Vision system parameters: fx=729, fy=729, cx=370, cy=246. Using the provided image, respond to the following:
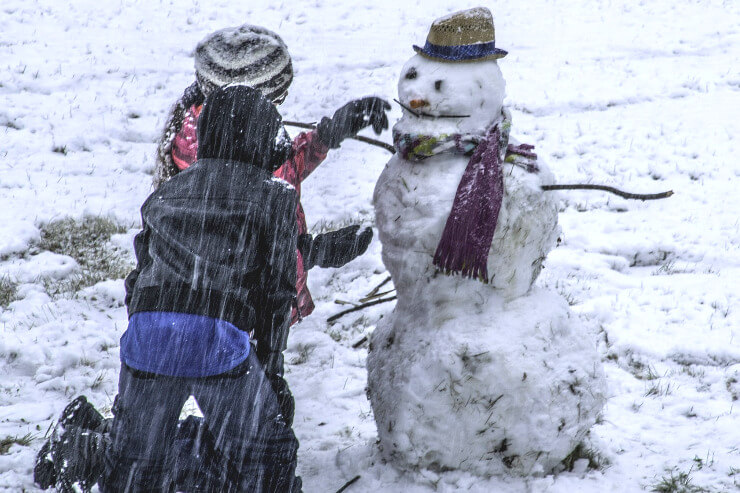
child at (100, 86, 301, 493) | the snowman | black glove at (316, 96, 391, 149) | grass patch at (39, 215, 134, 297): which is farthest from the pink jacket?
grass patch at (39, 215, 134, 297)

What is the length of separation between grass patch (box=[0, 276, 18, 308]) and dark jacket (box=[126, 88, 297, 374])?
3.20m

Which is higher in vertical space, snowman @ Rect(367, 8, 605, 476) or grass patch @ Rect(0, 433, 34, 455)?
snowman @ Rect(367, 8, 605, 476)

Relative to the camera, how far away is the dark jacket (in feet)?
8.98

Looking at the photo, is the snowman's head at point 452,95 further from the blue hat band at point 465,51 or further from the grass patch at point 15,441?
the grass patch at point 15,441

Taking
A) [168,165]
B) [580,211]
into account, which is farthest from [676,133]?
[168,165]

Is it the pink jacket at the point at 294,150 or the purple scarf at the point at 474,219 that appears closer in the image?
the purple scarf at the point at 474,219

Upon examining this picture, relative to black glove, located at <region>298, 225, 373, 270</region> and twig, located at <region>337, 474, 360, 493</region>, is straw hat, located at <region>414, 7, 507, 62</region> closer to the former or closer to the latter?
black glove, located at <region>298, 225, 373, 270</region>

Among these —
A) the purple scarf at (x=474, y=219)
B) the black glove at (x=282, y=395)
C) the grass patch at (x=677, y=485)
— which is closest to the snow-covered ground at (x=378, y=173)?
the grass patch at (x=677, y=485)

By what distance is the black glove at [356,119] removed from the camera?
3541 mm

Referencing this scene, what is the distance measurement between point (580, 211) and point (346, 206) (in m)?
2.45

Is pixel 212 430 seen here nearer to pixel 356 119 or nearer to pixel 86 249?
pixel 356 119

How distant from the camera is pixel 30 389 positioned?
4.51 metres

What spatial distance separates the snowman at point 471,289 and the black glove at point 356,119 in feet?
0.55

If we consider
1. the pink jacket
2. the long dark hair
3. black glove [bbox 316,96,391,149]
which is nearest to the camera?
the long dark hair
